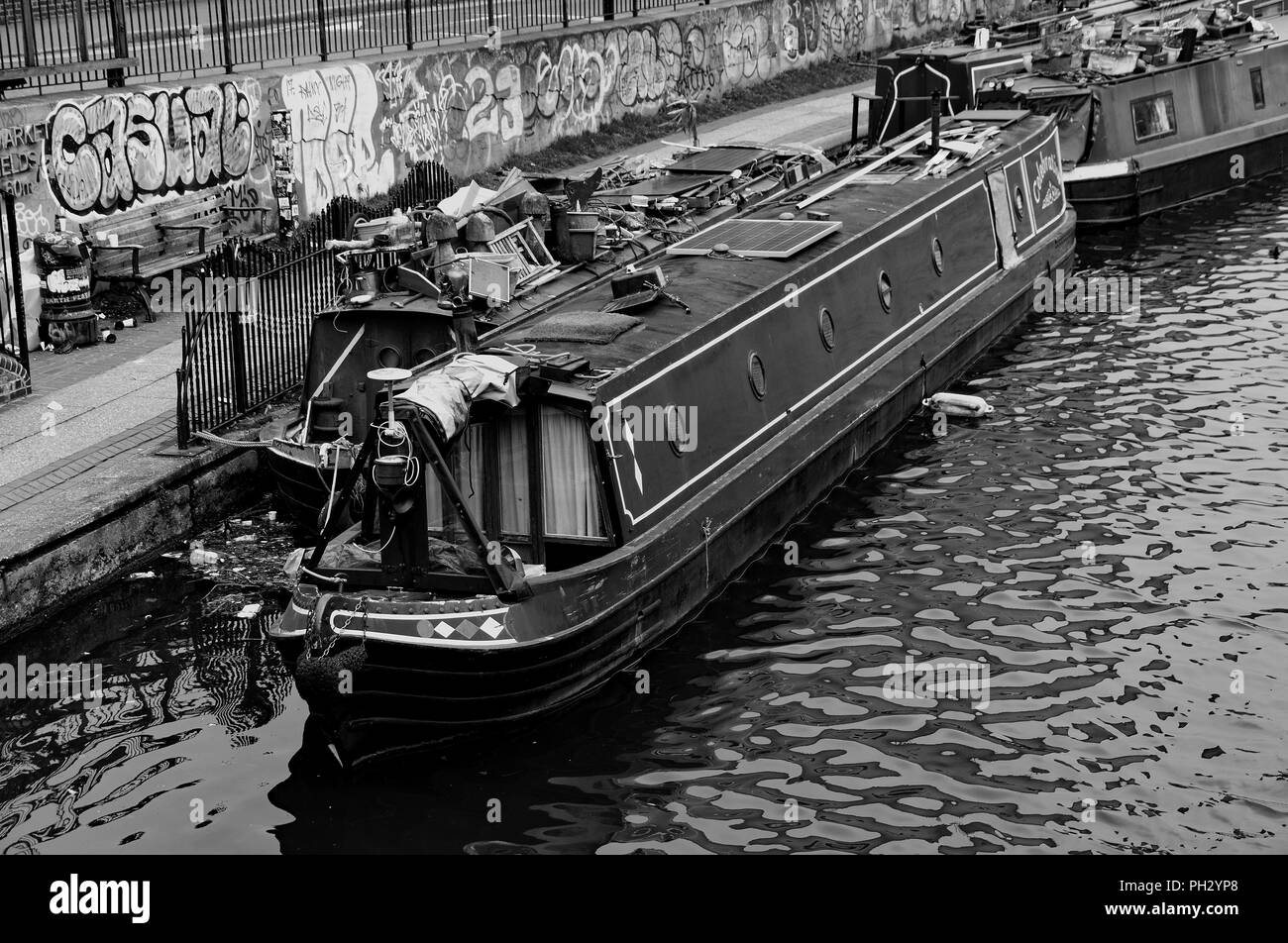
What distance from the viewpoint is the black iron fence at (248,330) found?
14484mm

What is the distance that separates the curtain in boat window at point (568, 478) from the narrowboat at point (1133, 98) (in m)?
14.1

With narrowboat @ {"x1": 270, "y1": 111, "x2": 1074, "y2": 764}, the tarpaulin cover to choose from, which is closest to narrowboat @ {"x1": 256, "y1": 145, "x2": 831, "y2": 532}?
narrowboat @ {"x1": 270, "y1": 111, "x2": 1074, "y2": 764}

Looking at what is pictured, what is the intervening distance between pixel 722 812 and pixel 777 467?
4327mm

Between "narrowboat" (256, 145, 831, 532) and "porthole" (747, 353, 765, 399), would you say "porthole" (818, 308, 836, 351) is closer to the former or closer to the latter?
"porthole" (747, 353, 765, 399)

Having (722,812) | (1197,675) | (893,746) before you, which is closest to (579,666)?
(722,812)

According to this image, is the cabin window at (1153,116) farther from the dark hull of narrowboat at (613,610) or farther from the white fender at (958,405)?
the dark hull of narrowboat at (613,610)

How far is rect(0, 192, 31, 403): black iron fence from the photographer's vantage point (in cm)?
1483

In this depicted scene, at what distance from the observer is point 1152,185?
80.4 ft

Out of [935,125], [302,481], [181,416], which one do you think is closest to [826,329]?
[302,481]

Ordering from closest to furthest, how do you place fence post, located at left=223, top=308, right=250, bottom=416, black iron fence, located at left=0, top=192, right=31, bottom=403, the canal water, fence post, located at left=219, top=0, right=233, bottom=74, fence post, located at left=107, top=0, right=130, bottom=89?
the canal water
black iron fence, located at left=0, top=192, right=31, bottom=403
fence post, located at left=223, top=308, right=250, bottom=416
fence post, located at left=107, top=0, right=130, bottom=89
fence post, located at left=219, top=0, right=233, bottom=74

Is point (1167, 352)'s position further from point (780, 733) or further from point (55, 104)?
point (55, 104)

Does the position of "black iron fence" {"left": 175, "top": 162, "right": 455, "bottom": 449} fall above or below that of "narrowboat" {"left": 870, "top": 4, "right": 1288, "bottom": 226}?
below

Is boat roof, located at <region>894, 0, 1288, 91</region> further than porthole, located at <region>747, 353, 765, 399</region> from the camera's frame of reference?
Yes

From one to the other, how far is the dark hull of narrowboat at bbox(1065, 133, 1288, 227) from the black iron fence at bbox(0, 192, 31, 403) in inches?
643
